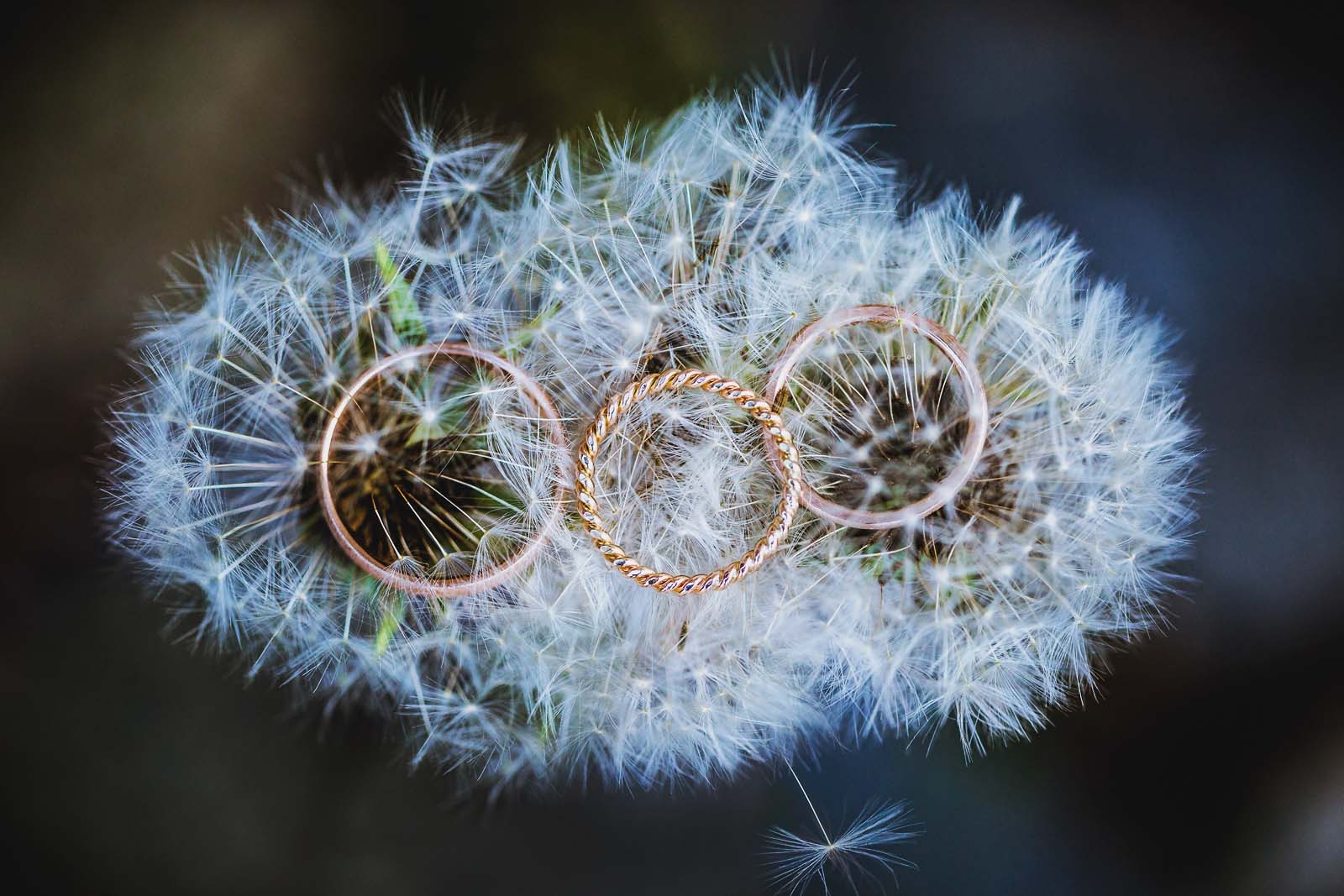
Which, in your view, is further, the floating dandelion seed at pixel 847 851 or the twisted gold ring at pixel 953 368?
the floating dandelion seed at pixel 847 851

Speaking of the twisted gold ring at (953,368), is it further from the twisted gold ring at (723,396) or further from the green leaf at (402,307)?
the green leaf at (402,307)

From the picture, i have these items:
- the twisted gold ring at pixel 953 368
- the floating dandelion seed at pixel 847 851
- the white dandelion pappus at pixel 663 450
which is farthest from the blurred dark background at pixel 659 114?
the twisted gold ring at pixel 953 368

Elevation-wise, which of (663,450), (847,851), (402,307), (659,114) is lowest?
(847,851)

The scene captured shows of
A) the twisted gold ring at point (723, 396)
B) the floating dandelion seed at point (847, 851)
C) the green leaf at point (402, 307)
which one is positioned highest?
the green leaf at point (402, 307)

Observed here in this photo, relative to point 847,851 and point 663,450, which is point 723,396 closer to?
→ point 663,450

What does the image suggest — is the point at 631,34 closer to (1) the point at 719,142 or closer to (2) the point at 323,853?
(1) the point at 719,142

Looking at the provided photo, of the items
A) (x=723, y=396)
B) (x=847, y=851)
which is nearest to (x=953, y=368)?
(x=723, y=396)

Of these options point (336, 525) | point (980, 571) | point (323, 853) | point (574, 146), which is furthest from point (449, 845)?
point (574, 146)
